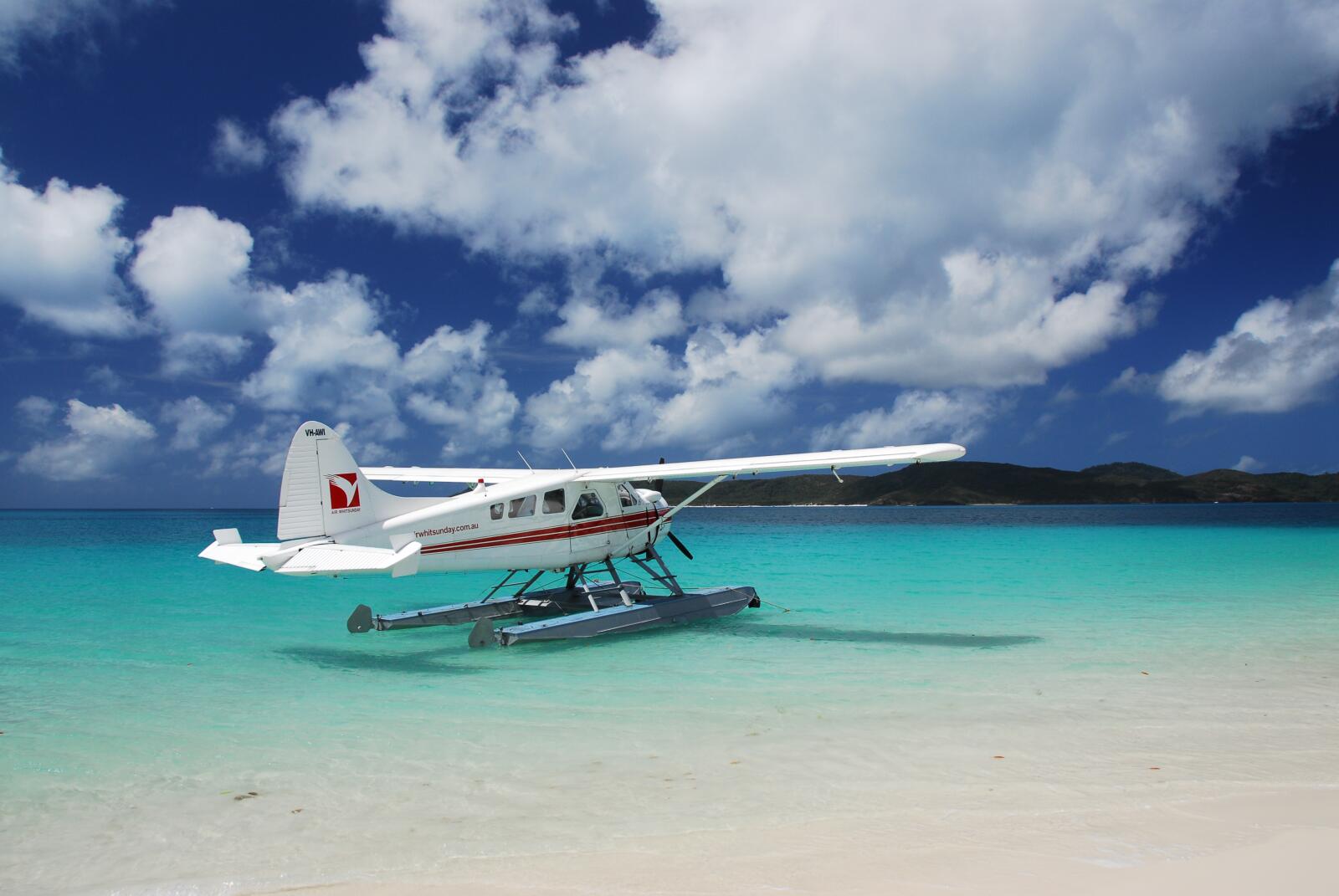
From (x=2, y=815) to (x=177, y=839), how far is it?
1.15 m

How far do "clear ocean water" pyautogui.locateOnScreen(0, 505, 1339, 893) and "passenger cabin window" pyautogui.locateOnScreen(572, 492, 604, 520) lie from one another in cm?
168

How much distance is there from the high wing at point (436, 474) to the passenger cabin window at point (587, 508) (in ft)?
5.86

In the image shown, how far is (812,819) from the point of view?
3.70m

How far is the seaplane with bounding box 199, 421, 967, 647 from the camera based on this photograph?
8531mm

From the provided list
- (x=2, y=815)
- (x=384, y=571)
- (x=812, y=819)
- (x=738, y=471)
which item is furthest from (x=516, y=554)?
(x=812, y=819)

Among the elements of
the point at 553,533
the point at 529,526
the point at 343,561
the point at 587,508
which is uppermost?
the point at 587,508

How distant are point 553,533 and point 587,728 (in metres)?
4.74

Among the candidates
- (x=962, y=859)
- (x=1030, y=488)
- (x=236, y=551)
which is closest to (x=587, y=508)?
(x=236, y=551)

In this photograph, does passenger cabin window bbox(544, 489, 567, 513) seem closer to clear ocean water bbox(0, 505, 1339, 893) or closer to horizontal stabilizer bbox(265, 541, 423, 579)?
clear ocean water bbox(0, 505, 1339, 893)

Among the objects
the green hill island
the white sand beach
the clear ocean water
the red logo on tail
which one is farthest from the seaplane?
the green hill island

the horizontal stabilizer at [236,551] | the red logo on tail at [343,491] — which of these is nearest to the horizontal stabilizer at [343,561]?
the horizontal stabilizer at [236,551]

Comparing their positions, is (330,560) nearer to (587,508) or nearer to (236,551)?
(236,551)

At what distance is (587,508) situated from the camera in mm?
10516

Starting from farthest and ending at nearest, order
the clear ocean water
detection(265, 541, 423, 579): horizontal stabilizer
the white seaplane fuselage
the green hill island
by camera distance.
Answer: the green hill island → the white seaplane fuselage → detection(265, 541, 423, 579): horizontal stabilizer → the clear ocean water
